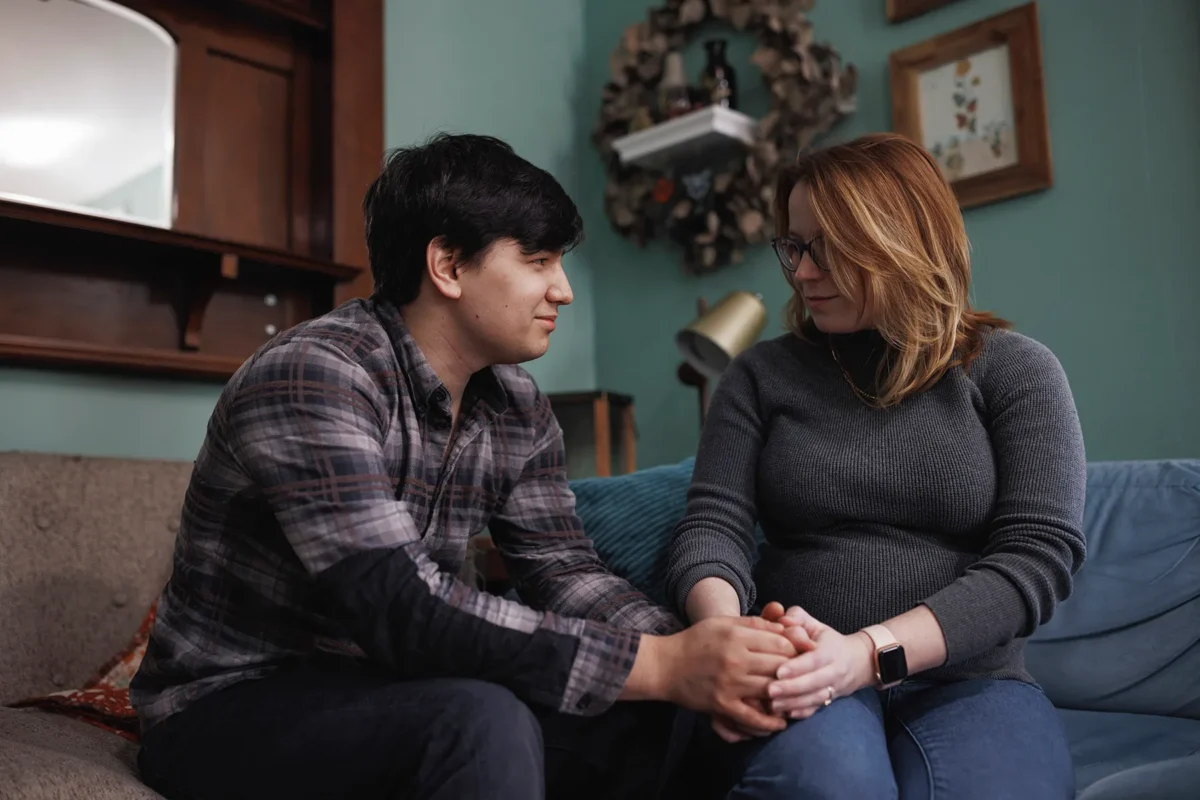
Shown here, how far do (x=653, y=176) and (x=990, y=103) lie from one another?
3.00ft

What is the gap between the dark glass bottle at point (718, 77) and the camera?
2551mm

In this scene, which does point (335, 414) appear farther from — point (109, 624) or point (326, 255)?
point (326, 255)

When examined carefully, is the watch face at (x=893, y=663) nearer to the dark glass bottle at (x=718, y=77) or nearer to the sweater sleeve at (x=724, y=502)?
the sweater sleeve at (x=724, y=502)

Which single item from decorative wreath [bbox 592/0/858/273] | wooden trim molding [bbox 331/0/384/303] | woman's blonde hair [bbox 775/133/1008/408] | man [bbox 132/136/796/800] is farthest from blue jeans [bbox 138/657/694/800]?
decorative wreath [bbox 592/0/858/273]

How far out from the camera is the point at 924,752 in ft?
3.39

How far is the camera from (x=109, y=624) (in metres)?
1.62

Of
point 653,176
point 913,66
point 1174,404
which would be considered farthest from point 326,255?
point 1174,404

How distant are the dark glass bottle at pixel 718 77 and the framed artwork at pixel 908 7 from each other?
1.39ft

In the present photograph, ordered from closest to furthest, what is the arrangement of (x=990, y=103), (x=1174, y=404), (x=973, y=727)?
(x=973, y=727)
(x=1174, y=404)
(x=990, y=103)

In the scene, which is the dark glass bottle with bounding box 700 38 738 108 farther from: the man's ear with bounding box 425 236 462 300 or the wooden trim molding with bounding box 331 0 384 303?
the man's ear with bounding box 425 236 462 300

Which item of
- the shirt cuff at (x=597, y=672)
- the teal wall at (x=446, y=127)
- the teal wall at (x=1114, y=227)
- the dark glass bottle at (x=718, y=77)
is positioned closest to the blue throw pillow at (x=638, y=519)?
the shirt cuff at (x=597, y=672)

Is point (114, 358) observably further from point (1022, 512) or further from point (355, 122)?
point (1022, 512)

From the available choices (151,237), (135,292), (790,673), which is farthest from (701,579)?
(135,292)

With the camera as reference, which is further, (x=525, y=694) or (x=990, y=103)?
(x=990, y=103)
